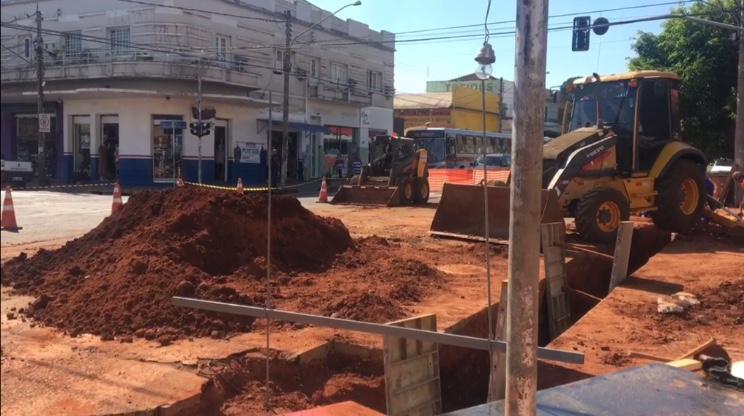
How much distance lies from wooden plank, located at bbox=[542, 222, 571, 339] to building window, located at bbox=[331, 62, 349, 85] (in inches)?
1243

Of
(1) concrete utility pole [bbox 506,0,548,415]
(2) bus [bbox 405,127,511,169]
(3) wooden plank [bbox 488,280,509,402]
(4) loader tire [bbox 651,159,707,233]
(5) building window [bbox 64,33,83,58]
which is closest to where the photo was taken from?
(1) concrete utility pole [bbox 506,0,548,415]

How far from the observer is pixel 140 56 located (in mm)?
26609

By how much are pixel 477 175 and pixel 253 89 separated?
37.7 feet

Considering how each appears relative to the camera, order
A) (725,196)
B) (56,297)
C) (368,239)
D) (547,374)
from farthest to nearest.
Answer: (725,196) → (368,239) → (56,297) → (547,374)

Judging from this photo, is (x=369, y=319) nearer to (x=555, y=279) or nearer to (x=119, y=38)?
(x=555, y=279)

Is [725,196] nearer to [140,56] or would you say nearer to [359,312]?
[359,312]

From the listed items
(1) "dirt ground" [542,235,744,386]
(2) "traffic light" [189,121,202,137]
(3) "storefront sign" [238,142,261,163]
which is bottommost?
(1) "dirt ground" [542,235,744,386]

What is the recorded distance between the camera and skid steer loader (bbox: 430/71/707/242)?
11250mm

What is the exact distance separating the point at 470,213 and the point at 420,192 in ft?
28.9

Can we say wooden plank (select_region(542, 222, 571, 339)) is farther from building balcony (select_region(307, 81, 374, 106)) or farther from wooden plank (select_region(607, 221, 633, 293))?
building balcony (select_region(307, 81, 374, 106))

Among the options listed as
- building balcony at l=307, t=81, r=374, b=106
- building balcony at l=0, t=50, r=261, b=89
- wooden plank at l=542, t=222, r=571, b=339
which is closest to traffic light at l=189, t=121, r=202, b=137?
building balcony at l=0, t=50, r=261, b=89

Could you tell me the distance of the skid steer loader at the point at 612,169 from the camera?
11250 millimetres

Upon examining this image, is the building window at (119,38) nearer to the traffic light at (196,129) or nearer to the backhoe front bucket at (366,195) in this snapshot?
the traffic light at (196,129)

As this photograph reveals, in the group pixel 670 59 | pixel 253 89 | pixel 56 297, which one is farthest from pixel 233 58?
pixel 56 297
